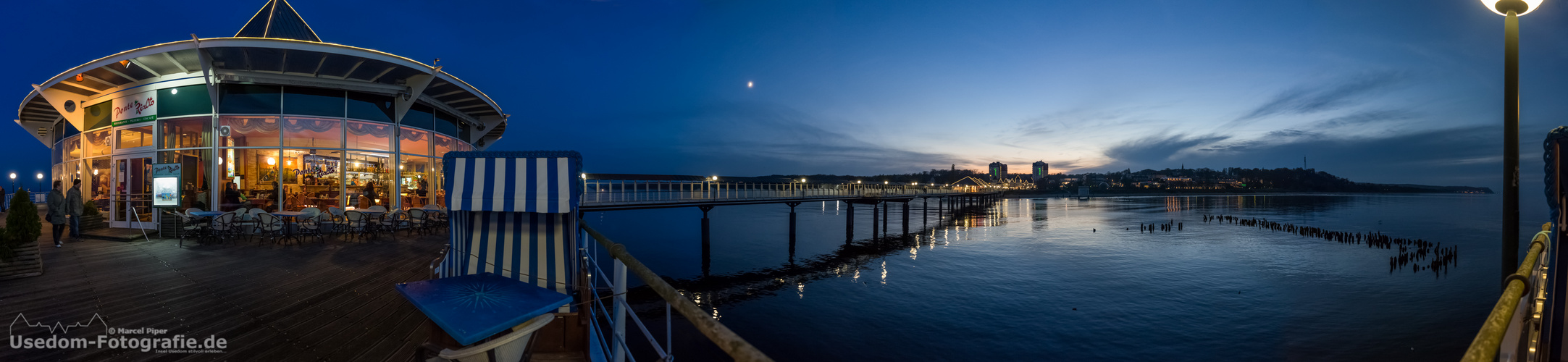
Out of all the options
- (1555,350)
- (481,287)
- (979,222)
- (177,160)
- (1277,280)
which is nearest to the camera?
(1555,350)

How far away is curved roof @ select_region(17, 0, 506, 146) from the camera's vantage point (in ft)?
35.3

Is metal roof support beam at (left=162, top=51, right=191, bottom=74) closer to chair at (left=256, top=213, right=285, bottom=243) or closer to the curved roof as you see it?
the curved roof

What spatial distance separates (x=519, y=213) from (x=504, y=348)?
2.09 meters

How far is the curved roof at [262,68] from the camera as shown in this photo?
10766 mm

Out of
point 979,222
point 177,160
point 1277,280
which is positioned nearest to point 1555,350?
point 177,160

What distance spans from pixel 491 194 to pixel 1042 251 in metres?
29.3

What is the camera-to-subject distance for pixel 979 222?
47.6 m

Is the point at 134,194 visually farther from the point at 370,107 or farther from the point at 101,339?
the point at 101,339

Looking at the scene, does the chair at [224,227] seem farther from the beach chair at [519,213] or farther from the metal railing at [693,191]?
the beach chair at [519,213]

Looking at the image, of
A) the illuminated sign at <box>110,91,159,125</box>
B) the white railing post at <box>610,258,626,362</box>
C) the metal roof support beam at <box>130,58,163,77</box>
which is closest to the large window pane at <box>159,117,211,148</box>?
the illuminated sign at <box>110,91,159,125</box>

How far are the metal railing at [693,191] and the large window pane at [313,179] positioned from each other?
605 cm

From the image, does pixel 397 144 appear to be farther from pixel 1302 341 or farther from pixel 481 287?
pixel 1302 341

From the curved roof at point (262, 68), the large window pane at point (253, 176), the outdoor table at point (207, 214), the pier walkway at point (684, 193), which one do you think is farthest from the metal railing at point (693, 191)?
the large window pane at point (253, 176)

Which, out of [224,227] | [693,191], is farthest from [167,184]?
[693,191]
